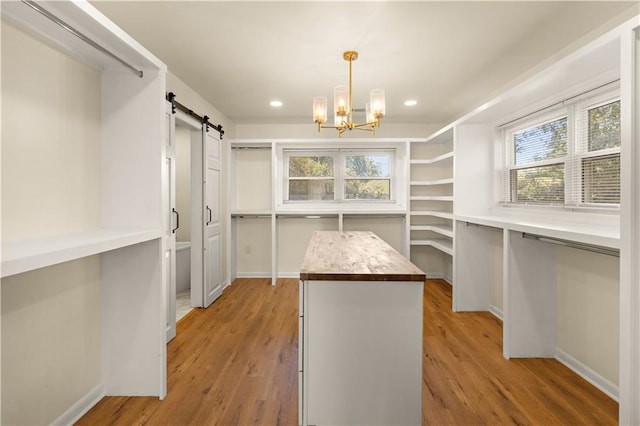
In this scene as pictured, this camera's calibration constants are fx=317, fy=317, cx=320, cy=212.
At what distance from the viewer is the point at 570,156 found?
255 cm

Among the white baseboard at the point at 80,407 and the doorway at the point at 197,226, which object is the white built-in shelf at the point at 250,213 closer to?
the doorway at the point at 197,226

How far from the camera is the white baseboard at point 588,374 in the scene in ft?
6.70

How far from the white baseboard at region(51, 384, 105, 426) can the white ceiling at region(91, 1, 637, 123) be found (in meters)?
2.48

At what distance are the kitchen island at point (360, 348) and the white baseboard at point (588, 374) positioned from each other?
4.61 ft

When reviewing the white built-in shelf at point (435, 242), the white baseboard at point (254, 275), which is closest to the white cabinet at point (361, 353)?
the white built-in shelf at point (435, 242)

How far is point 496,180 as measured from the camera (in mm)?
3574

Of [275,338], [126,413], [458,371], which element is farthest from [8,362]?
[458,371]

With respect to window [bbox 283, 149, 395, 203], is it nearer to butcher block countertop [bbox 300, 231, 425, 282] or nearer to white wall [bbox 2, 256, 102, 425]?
butcher block countertop [bbox 300, 231, 425, 282]

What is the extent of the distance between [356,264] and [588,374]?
189 cm

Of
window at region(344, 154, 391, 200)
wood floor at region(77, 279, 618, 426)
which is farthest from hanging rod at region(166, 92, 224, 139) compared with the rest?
wood floor at region(77, 279, 618, 426)

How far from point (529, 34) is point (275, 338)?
10.6 feet

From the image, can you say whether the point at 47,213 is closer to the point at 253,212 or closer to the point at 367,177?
the point at 253,212

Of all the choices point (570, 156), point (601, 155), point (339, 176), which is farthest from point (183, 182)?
point (601, 155)

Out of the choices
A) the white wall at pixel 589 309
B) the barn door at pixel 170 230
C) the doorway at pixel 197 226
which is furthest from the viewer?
the doorway at pixel 197 226
